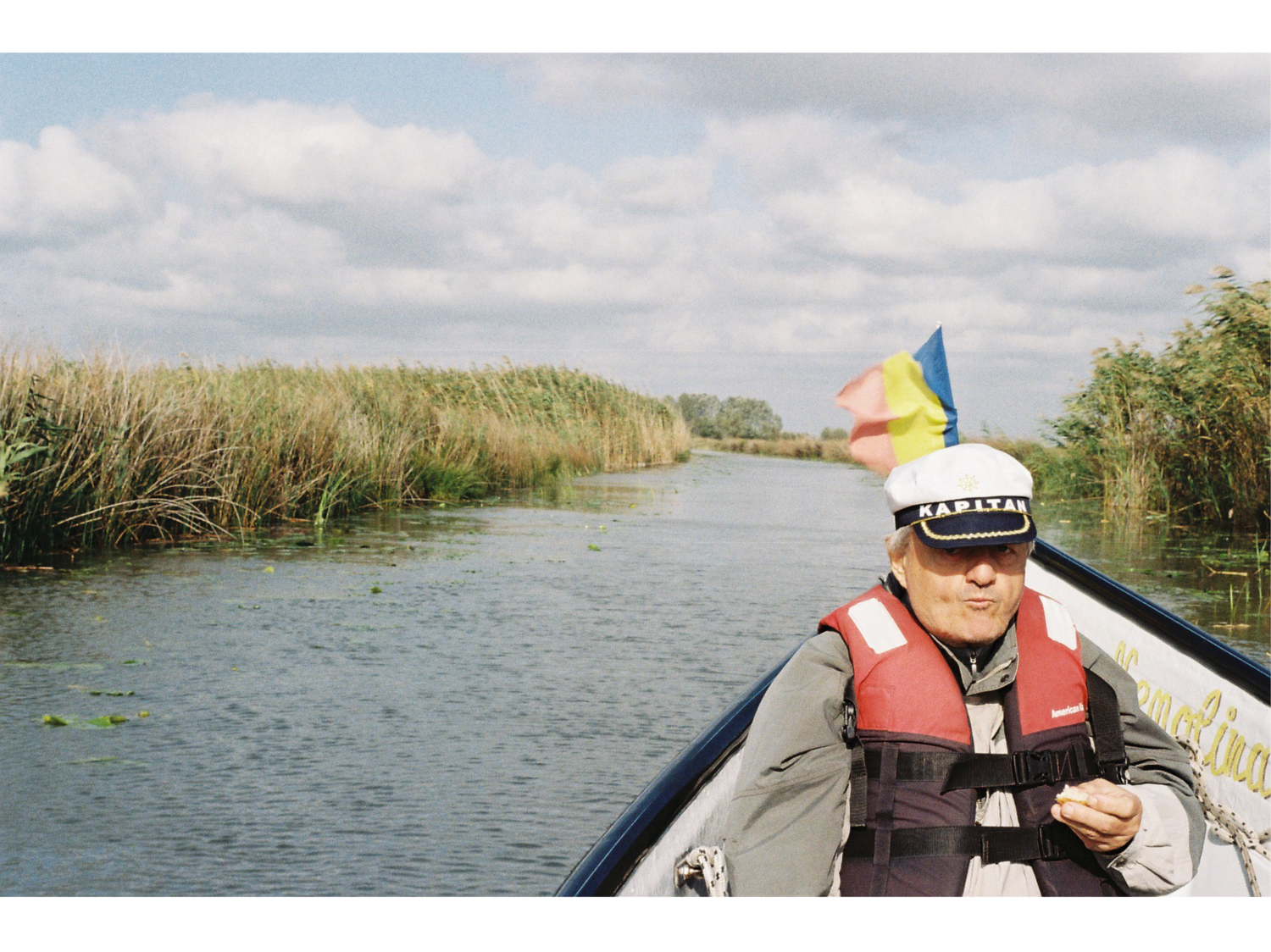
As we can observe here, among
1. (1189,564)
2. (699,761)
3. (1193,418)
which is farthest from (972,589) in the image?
(1193,418)

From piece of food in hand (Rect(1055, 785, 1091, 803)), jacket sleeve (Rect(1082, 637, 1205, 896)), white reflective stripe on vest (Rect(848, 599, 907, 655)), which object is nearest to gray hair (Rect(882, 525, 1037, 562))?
white reflective stripe on vest (Rect(848, 599, 907, 655))

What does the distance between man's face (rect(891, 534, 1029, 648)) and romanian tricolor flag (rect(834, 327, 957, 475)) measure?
849 mm

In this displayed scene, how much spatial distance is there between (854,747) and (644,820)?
51 cm

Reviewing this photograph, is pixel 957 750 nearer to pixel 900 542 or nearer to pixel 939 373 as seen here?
pixel 900 542

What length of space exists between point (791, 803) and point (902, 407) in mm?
1324

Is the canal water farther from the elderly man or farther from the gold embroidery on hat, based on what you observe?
the gold embroidery on hat

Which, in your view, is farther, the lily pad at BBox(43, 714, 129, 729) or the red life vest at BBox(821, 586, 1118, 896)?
the lily pad at BBox(43, 714, 129, 729)

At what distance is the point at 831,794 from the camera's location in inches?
80.3

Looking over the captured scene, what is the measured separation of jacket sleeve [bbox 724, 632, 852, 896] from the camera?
2000mm

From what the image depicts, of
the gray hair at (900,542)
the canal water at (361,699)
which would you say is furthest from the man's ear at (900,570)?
the canal water at (361,699)

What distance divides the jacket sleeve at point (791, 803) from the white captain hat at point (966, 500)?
1.23 feet

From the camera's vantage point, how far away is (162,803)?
4.34 meters
